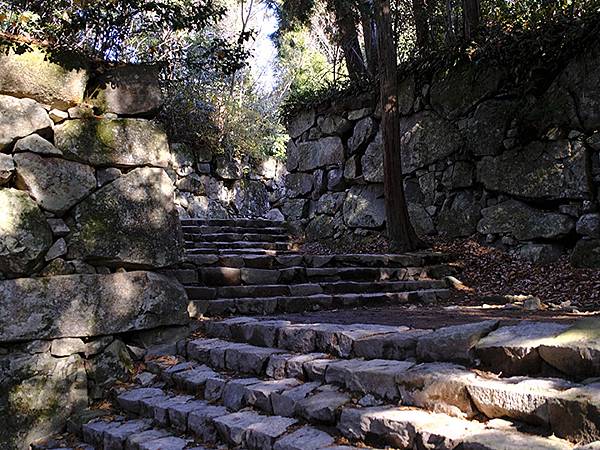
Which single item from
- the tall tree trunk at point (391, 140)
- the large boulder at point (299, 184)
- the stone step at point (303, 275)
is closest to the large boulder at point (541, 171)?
the tall tree trunk at point (391, 140)

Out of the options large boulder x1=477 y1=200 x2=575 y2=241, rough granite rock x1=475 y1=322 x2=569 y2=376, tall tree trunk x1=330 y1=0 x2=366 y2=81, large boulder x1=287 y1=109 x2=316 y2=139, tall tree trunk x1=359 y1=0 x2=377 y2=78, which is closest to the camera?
rough granite rock x1=475 y1=322 x2=569 y2=376

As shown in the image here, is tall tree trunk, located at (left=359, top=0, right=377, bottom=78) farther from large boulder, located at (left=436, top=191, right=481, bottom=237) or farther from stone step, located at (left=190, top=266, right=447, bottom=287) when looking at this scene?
stone step, located at (left=190, top=266, right=447, bottom=287)

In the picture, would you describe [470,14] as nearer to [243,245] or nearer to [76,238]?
[243,245]

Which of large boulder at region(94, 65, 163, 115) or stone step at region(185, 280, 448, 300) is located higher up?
large boulder at region(94, 65, 163, 115)

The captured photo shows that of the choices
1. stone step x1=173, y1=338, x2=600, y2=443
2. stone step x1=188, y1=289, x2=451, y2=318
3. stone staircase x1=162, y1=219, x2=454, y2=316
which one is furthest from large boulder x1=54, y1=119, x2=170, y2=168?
stone step x1=173, y1=338, x2=600, y2=443

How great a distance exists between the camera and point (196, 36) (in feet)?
50.0

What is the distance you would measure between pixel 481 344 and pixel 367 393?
24.0 inches

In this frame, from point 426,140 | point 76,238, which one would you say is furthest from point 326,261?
point 76,238

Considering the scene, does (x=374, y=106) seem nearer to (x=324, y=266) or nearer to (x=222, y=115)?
(x=324, y=266)

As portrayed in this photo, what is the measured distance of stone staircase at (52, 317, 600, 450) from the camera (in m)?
2.12

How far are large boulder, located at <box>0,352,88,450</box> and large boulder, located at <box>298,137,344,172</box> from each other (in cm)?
596

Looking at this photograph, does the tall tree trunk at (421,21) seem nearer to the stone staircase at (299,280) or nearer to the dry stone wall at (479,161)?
the dry stone wall at (479,161)

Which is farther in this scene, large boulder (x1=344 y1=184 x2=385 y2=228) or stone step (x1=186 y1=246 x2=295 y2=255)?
large boulder (x1=344 y1=184 x2=385 y2=228)

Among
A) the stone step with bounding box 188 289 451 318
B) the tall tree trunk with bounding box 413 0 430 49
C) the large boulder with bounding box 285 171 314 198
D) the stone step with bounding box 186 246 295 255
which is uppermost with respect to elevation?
the tall tree trunk with bounding box 413 0 430 49
